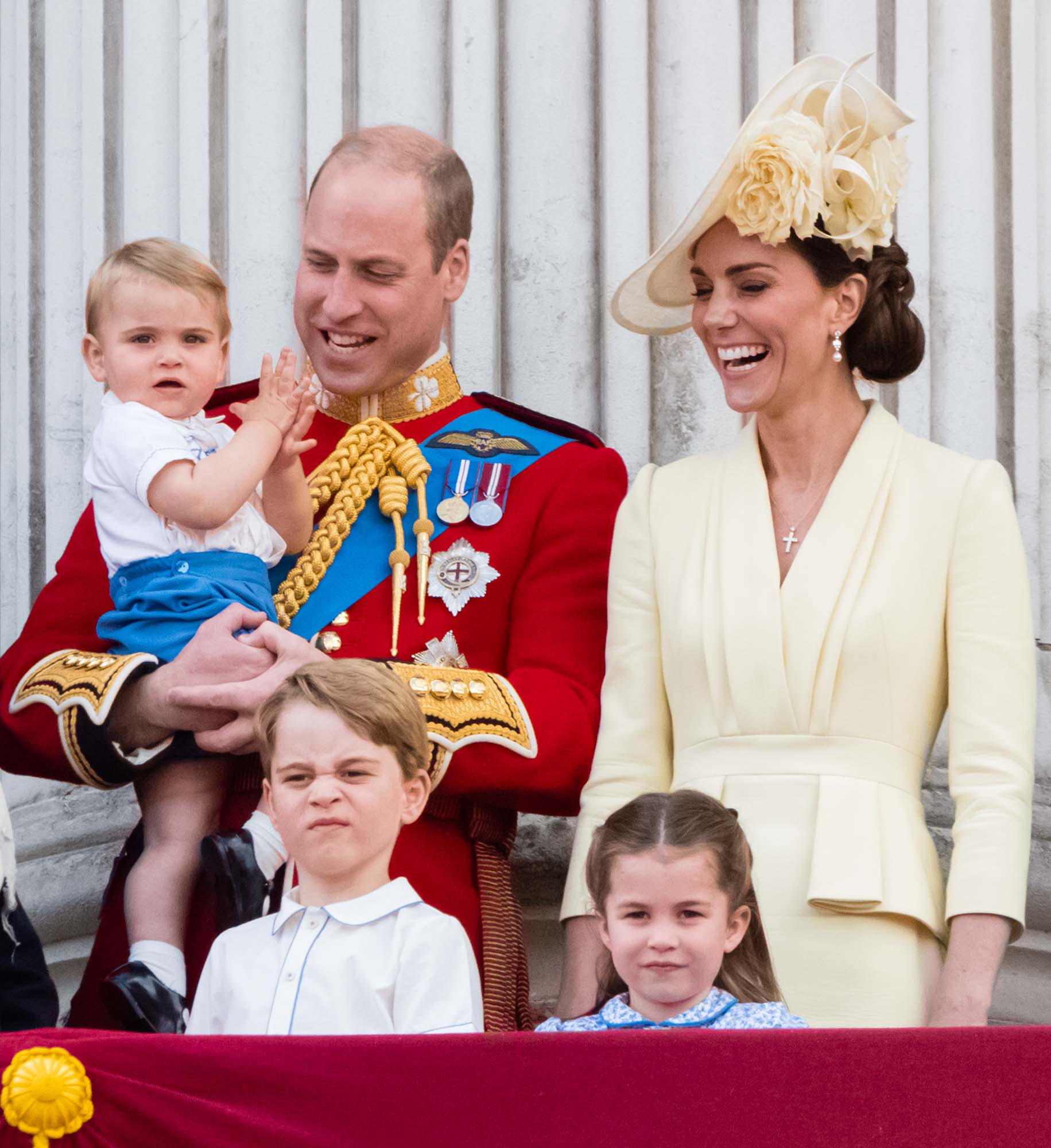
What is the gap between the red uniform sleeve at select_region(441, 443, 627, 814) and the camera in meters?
3.12

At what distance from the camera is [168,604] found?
10.5 ft

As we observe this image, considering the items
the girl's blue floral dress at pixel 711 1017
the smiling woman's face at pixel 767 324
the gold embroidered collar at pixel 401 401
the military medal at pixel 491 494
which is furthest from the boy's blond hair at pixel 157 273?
the girl's blue floral dress at pixel 711 1017

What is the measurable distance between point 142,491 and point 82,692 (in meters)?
0.30

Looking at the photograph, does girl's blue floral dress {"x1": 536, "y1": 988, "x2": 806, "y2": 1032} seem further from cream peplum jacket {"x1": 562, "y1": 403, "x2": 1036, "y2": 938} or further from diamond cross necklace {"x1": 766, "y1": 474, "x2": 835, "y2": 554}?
diamond cross necklace {"x1": 766, "y1": 474, "x2": 835, "y2": 554}

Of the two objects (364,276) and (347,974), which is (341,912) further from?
(364,276)

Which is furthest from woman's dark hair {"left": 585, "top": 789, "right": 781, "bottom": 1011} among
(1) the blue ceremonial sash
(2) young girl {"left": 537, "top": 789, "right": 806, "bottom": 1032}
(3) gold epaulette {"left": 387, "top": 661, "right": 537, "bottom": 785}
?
(1) the blue ceremonial sash

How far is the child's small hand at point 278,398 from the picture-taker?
128 inches

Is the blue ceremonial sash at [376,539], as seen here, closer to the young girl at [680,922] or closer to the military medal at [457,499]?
the military medal at [457,499]

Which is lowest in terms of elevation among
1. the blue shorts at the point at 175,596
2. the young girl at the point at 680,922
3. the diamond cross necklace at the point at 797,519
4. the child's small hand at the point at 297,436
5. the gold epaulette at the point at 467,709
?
the young girl at the point at 680,922

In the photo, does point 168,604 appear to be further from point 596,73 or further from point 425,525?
point 596,73

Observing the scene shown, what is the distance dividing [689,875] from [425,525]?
94cm

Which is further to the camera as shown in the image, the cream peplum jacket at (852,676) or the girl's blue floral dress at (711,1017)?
the cream peplum jacket at (852,676)

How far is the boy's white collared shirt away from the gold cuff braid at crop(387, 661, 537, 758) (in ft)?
1.20

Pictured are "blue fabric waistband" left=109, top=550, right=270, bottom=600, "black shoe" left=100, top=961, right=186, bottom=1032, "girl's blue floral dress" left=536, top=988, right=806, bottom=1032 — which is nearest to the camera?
"girl's blue floral dress" left=536, top=988, right=806, bottom=1032
